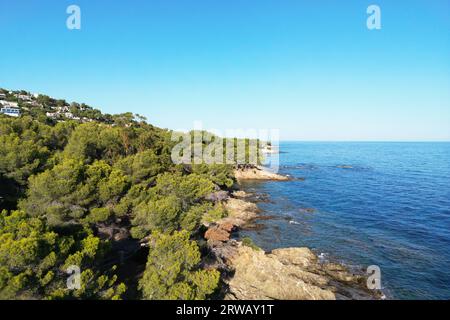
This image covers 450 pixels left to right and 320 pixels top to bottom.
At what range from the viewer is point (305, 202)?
1644 inches

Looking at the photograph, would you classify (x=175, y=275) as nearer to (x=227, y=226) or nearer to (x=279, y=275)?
(x=279, y=275)

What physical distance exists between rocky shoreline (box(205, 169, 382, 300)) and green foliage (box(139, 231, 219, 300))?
3.60 m

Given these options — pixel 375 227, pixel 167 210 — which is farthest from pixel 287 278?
pixel 375 227

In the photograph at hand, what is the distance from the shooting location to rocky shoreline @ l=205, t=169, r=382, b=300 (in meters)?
16.6

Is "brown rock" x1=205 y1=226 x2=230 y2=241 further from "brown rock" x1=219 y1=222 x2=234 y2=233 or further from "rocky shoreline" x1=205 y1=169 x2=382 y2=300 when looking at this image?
"brown rock" x1=219 y1=222 x2=234 y2=233

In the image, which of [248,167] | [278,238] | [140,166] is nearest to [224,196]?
[278,238]

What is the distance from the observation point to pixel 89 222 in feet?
52.3

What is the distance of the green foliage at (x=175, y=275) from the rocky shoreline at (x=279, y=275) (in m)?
3.60

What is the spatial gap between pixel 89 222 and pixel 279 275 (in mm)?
12954

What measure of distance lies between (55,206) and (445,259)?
3149 centimetres

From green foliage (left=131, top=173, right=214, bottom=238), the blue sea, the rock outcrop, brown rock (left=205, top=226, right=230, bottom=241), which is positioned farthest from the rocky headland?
the rock outcrop

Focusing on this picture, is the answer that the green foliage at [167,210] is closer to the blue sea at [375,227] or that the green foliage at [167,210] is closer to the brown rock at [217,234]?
the brown rock at [217,234]

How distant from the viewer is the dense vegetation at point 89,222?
10508mm

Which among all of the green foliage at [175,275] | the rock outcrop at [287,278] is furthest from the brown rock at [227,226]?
the green foliage at [175,275]
